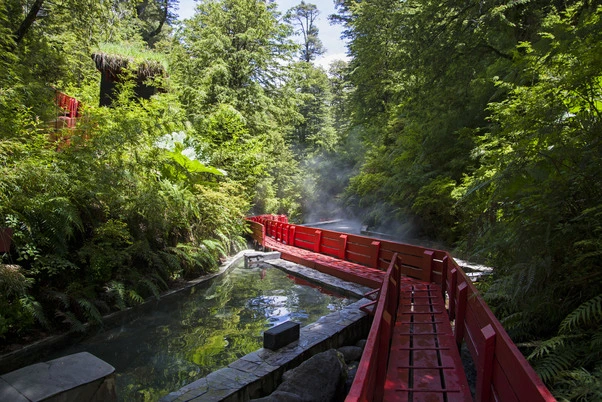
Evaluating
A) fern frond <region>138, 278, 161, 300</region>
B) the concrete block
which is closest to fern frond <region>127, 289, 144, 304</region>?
fern frond <region>138, 278, 161, 300</region>

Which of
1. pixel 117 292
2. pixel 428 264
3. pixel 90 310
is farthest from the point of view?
pixel 428 264

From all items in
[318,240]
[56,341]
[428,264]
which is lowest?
[56,341]

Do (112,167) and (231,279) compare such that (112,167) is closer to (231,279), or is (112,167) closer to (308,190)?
(231,279)

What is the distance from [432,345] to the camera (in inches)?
167

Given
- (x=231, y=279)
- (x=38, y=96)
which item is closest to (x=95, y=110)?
(x=38, y=96)

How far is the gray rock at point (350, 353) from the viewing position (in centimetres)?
540

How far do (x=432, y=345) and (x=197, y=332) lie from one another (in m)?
3.95

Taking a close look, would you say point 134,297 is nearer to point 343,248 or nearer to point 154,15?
point 343,248

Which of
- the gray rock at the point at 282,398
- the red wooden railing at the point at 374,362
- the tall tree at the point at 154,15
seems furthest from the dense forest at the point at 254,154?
the tall tree at the point at 154,15

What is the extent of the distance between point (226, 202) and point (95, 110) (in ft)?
13.9

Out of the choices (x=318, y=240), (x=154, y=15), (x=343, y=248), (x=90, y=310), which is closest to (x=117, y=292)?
(x=90, y=310)

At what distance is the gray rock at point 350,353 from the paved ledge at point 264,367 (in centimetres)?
16

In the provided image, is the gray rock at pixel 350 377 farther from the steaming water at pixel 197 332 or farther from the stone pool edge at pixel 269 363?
the steaming water at pixel 197 332

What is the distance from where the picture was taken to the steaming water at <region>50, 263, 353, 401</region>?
4.94 meters
